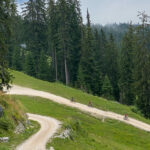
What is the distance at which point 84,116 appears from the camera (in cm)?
2639

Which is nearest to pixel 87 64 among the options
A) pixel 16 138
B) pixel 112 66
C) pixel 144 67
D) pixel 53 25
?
pixel 112 66

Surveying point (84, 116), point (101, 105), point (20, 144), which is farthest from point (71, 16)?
point (20, 144)

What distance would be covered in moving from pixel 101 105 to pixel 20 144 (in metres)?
19.8

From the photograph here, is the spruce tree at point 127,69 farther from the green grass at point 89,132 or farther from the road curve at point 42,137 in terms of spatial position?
the road curve at point 42,137

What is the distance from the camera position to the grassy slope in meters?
13.2

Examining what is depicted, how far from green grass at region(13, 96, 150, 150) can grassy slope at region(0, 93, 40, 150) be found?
2071 millimetres

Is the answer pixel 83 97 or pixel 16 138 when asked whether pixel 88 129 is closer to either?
pixel 16 138

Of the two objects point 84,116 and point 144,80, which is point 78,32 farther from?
point 84,116

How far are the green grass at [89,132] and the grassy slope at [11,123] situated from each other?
207 cm

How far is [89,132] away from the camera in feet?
67.8

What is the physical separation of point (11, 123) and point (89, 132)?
822 centimetres

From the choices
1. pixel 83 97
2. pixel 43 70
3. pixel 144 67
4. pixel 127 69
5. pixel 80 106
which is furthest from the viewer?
pixel 43 70

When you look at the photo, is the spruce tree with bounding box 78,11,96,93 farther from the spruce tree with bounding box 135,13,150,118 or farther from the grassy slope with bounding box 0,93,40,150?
the grassy slope with bounding box 0,93,40,150

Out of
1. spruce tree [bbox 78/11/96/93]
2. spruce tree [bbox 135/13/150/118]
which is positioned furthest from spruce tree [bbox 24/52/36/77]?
spruce tree [bbox 135/13/150/118]
